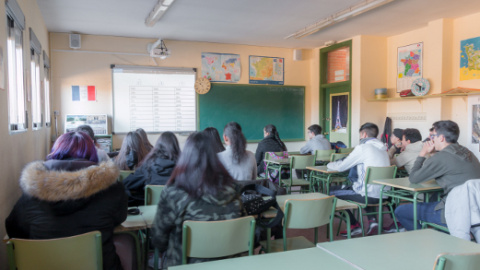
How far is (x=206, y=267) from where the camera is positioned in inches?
53.1

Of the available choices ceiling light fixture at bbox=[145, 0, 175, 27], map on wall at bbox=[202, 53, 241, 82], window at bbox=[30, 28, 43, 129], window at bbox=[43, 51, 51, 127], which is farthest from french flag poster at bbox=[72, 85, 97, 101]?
map on wall at bbox=[202, 53, 241, 82]

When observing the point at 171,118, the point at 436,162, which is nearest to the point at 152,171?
the point at 436,162

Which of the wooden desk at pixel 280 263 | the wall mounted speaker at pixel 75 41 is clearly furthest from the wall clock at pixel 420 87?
the wall mounted speaker at pixel 75 41

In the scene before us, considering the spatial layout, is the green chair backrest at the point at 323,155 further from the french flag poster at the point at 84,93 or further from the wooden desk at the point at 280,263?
the french flag poster at the point at 84,93

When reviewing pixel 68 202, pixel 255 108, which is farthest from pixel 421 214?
pixel 255 108

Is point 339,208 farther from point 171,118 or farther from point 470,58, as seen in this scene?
point 171,118

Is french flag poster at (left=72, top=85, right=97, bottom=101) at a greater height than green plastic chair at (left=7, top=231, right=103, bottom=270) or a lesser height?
greater

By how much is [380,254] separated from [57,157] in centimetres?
171

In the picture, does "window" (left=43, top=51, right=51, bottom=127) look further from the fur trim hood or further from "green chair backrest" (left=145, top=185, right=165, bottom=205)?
the fur trim hood

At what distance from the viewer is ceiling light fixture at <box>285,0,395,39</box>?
4.64 m

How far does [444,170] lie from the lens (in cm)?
287

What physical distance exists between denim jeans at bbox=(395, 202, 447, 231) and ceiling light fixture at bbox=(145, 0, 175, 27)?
3.63 meters

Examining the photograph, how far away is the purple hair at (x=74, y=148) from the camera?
1.91 metres

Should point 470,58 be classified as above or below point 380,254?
above
